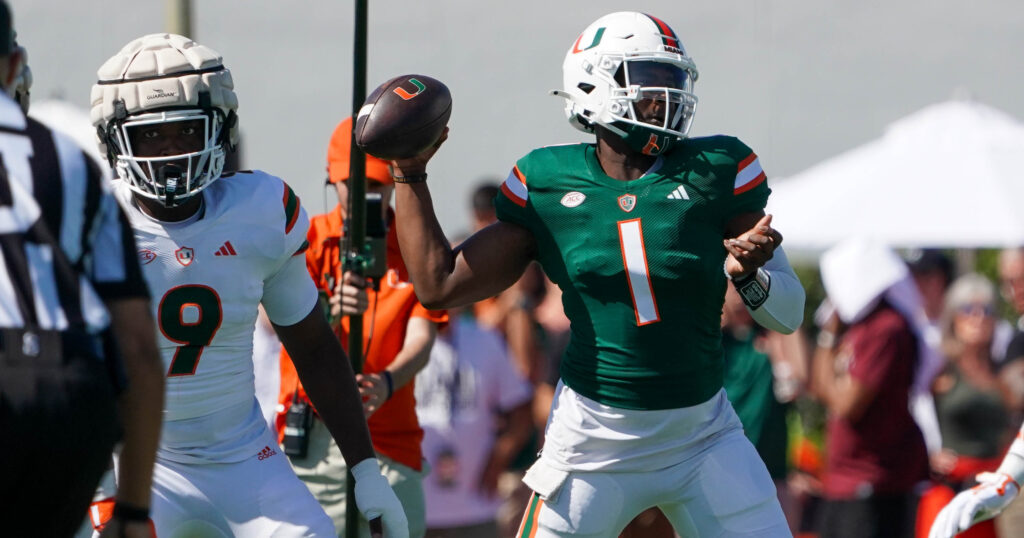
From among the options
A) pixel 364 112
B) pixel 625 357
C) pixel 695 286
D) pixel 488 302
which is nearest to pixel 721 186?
pixel 695 286

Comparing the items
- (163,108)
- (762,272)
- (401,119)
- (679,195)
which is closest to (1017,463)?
(762,272)

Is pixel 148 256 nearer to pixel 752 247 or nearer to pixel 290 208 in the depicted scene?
pixel 290 208

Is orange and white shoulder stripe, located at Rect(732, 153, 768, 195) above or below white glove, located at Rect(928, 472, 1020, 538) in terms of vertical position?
above

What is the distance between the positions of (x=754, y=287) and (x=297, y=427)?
6.00ft

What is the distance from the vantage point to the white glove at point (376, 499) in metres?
3.78

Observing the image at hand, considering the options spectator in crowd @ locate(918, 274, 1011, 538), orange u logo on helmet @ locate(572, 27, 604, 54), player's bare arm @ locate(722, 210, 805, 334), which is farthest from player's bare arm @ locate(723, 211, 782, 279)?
spectator in crowd @ locate(918, 274, 1011, 538)

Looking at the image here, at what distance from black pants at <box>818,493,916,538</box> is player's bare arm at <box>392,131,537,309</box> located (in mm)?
3201

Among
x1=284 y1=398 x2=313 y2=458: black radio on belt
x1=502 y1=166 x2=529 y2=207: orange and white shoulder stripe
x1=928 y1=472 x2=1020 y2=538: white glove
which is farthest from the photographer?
x1=284 y1=398 x2=313 y2=458: black radio on belt

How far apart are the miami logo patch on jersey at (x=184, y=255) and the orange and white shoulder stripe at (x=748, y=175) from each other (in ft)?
4.66

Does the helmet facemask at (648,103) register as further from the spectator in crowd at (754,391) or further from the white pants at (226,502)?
the spectator in crowd at (754,391)

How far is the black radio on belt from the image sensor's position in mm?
4820

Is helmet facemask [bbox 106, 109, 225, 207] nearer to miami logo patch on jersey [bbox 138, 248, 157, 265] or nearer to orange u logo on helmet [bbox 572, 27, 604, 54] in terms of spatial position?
miami logo patch on jersey [bbox 138, 248, 157, 265]

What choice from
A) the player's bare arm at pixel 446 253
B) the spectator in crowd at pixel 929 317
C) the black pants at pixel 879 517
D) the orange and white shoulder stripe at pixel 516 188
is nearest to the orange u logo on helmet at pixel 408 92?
the player's bare arm at pixel 446 253

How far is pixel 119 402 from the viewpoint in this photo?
2580 millimetres
